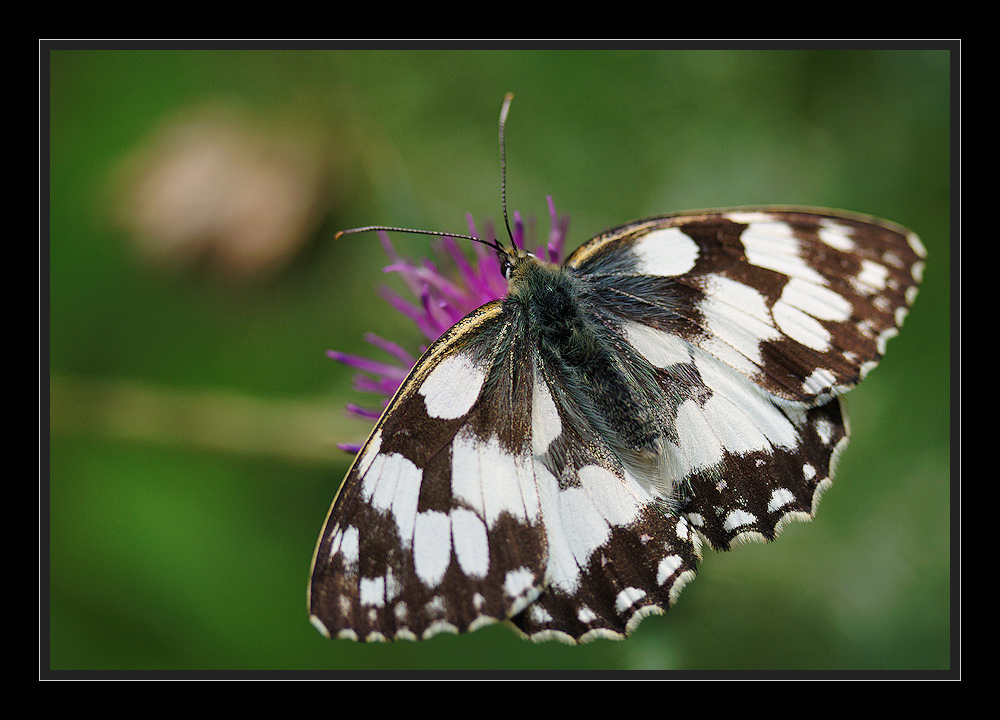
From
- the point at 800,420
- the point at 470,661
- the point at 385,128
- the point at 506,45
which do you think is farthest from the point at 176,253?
the point at 800,420

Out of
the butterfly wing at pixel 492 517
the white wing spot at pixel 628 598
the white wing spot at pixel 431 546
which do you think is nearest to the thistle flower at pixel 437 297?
the butterfly wing at pixel 492 517

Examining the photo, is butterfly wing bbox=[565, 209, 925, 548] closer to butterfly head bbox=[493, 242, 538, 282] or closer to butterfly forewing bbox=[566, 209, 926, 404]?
butterfly forewing bbox=[566, 209, 926, 404]

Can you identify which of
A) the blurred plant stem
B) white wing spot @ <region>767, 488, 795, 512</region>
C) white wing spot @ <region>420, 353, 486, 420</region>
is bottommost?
white wing spot @ <region>767, 488, 795, 512</region>

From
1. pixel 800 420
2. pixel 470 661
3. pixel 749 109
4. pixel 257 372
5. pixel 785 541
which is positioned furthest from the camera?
pixel 257 372

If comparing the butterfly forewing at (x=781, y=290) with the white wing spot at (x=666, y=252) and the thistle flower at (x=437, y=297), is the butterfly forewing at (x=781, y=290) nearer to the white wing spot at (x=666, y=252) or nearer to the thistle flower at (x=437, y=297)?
the white wing spot at (x=666, y=252)

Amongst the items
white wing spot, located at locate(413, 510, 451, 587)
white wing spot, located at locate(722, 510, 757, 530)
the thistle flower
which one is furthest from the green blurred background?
white wing spot, located at locate(413, 510, 451, 587)

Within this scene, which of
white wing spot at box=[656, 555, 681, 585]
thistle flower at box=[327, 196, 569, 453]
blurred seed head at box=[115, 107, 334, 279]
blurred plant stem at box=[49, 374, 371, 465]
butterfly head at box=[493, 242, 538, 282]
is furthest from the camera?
blurred seed head at box=[115, 107, 334, 279]

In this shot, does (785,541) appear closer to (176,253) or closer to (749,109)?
(749,109)
